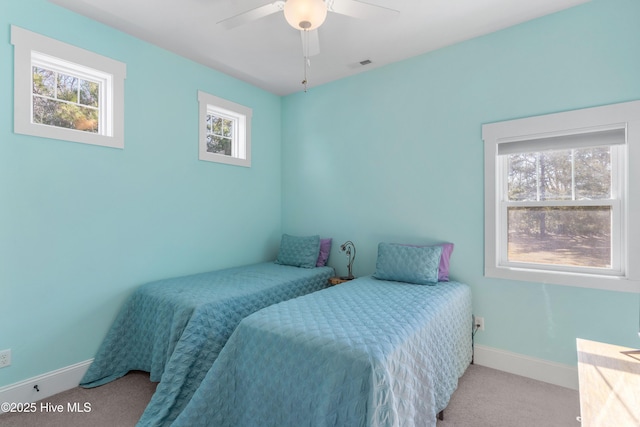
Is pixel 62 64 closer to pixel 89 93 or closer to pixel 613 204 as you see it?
Answer: pixel 89 93

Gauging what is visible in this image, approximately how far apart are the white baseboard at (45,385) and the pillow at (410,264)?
2.51 m

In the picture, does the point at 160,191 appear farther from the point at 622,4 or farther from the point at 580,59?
the point at 622,4

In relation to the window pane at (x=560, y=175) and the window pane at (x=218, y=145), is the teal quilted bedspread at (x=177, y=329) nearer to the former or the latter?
the window pane at (x=218, y=145)

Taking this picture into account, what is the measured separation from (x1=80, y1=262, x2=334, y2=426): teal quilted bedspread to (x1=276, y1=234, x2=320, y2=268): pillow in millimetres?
489

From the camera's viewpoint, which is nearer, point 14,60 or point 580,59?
point 14,60

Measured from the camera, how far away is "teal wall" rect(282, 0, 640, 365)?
2.32 meters

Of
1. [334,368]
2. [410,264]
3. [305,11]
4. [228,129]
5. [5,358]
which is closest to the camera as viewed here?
[334,368]

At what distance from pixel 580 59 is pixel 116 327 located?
4142 mm

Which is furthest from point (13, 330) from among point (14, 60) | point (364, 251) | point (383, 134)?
point (383, 134)

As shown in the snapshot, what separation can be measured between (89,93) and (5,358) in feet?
6.63

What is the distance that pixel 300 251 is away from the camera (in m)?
3.65

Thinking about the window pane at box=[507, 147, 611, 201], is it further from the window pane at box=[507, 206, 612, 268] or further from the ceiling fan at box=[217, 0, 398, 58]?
the ceiling fan at box=[217, 0, 398, 58]

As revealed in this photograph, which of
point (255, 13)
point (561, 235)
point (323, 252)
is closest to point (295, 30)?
point (255, 13)

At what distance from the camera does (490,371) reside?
2670mm
